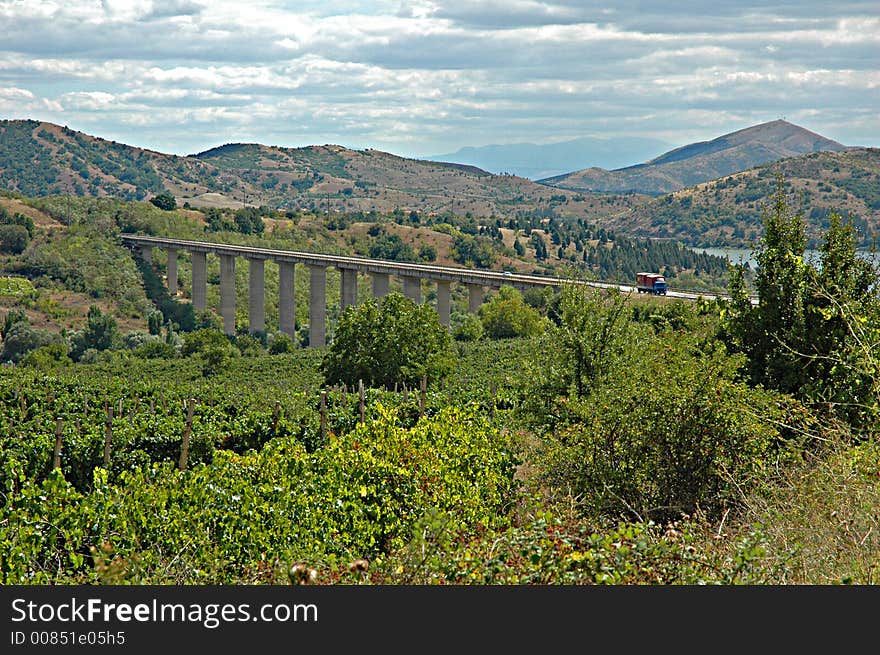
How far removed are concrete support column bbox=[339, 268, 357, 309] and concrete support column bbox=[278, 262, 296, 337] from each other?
17.4ft

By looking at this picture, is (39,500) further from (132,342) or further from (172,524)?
(132,342)

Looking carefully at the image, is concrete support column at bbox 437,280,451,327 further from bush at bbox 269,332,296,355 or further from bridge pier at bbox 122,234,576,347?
bush at bbox 269,332,296,355

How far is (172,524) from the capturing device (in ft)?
34.5

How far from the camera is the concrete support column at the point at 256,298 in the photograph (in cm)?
9088

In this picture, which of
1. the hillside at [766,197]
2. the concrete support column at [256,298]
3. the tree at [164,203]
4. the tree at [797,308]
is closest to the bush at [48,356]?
the concrete support column at [256,298]

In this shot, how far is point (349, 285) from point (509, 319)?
19.0 m

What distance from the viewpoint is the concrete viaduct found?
275 feet

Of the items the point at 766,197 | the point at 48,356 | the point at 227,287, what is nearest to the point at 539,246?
the point at 766,197

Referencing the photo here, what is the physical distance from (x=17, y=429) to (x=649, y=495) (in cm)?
1542

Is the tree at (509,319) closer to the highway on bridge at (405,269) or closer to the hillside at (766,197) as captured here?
the highway on bridge at (405,269)

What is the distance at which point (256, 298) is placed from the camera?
302ft

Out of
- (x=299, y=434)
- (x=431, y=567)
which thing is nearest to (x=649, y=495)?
(x=431, y=567)

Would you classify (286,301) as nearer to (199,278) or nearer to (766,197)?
(199,278)

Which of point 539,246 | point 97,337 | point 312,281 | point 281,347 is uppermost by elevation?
point 539,246
